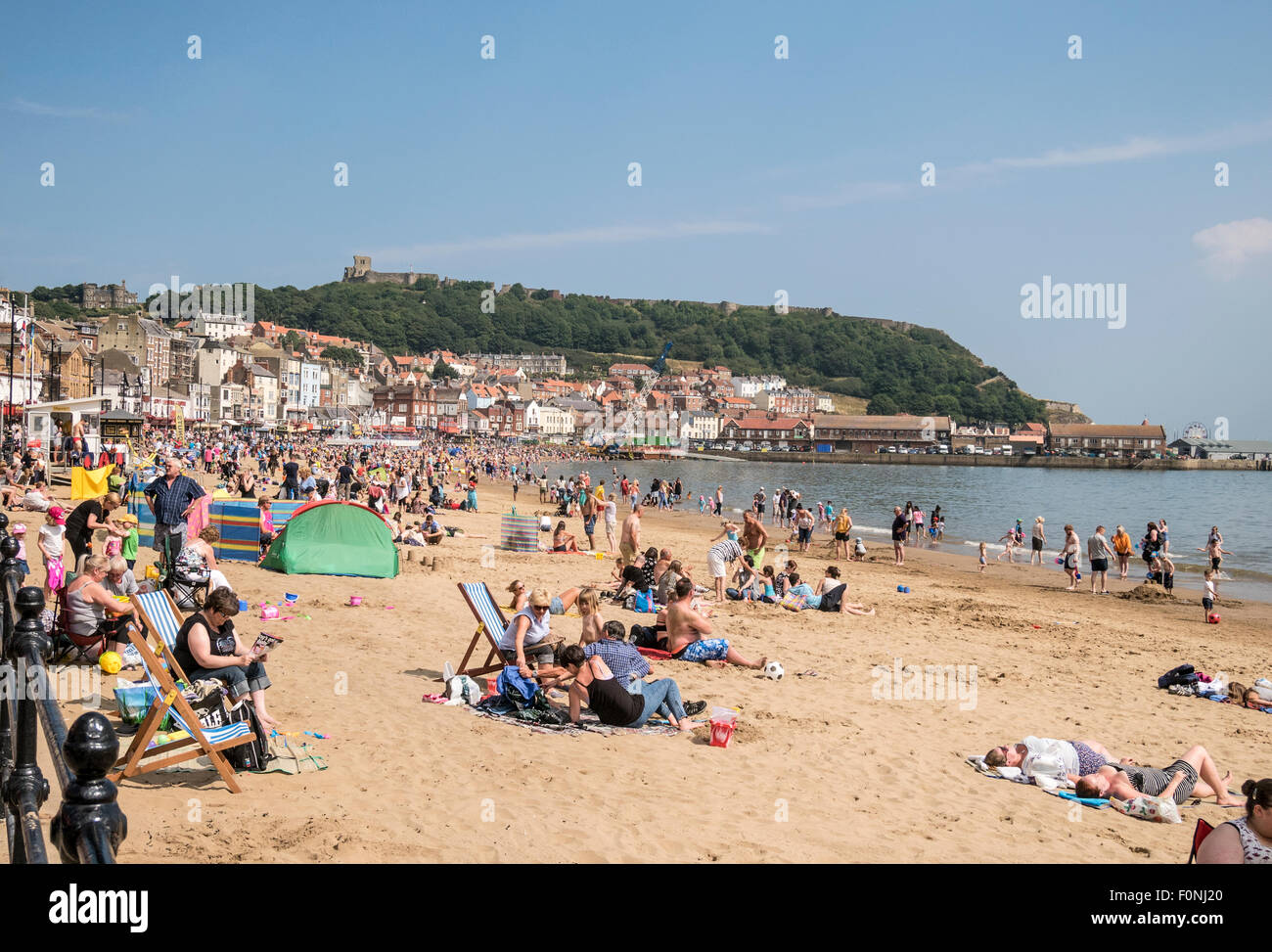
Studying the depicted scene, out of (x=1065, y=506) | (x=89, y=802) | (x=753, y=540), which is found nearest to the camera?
(x=89, y=802)

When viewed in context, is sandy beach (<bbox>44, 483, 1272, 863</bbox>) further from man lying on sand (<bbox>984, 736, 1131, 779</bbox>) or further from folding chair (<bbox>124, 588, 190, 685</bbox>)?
folding chair (<bbox>124, 588, 190, 685</bbox>)

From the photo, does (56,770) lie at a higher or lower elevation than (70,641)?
higher

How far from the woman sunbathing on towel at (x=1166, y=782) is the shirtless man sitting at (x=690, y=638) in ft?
11.3

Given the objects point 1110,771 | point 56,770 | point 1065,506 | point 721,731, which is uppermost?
point 56,770

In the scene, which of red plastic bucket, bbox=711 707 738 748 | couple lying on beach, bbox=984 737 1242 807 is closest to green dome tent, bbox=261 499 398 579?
red plastic bucket, bbox=711 707 738 748

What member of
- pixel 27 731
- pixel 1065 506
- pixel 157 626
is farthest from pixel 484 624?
pixel 1065 506

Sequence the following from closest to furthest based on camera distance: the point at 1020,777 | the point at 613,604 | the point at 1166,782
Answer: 1. the point at 1166,782
2. the point at 1020,777
3. the point at 613,604

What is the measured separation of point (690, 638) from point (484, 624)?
223 centimetres

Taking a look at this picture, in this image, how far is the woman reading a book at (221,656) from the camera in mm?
5938

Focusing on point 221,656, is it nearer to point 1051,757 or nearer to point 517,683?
point 517,683

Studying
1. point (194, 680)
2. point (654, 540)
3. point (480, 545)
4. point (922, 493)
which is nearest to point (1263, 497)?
point (922, 493)

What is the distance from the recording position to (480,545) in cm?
1819

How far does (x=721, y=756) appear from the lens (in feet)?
21.5
